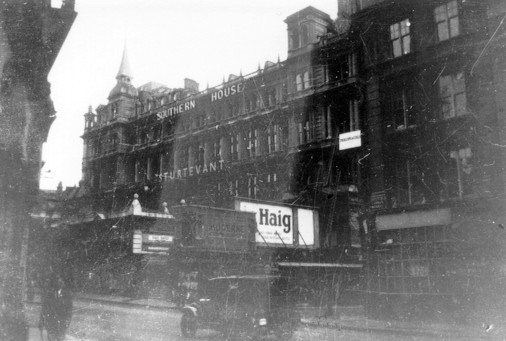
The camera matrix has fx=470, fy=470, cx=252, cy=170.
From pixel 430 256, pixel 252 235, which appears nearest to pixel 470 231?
pixel 430 256

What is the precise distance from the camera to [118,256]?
2948 cm

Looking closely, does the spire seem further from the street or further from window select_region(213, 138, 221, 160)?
the street

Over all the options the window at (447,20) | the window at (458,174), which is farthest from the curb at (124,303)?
the window at (447,20)

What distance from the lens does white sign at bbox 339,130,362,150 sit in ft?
82.2

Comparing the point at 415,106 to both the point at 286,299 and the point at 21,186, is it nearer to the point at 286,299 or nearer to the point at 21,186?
the point at 286,299

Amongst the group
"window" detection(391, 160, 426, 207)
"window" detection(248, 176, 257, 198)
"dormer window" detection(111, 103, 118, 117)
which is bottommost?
"window" detection(391, 160, 426, 207)

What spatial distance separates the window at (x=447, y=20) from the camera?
1963 cm

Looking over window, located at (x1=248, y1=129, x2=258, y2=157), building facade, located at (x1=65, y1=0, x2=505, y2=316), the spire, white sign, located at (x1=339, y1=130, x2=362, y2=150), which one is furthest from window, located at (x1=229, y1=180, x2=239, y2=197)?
the spire

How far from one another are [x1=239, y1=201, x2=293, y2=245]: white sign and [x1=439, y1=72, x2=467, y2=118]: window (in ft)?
26.3

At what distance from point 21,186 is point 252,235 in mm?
9920

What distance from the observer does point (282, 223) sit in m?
18.1

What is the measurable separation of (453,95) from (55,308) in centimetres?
1688

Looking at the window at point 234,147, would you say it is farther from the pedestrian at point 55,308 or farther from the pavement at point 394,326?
the pedestrian at point 55,308

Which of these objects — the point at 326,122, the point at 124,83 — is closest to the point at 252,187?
the point at 326,122
